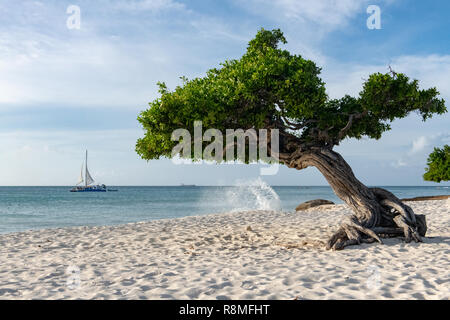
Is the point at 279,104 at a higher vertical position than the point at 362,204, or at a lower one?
higher

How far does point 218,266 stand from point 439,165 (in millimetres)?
26273

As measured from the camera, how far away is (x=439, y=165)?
28672 mm

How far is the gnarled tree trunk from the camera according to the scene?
35.4 ft

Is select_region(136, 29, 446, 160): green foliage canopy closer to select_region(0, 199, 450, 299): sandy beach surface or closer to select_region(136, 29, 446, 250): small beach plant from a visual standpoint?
select_region(136, 29, 446, 250): small beach plant

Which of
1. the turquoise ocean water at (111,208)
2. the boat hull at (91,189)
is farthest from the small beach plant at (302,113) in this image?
the boat hull at (91,189)

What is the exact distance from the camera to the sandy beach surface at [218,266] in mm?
6000

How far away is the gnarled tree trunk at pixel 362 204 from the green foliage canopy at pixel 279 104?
0.46 meters

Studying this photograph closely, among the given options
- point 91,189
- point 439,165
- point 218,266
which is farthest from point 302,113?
point 91,189

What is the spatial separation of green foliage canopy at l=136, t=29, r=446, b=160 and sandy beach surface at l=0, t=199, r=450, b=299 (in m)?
2.86

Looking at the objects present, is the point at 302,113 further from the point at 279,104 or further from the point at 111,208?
the point at 111,208

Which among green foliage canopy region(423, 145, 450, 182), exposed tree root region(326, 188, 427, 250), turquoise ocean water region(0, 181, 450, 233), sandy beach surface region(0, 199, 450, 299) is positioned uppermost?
green foliage canopy region(423, 145, 450, 182)

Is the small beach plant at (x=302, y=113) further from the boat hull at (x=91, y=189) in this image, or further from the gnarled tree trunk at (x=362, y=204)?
the boat hull at (x=91, y=189)

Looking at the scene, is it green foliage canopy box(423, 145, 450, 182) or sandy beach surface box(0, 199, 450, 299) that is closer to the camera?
sandy beach surface box(0, 199, 450, 299)

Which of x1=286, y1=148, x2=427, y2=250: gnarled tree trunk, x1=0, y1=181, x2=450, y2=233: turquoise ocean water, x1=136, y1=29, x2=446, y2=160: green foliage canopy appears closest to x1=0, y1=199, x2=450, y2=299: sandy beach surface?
x1=286, y1=148, x2=427, y2=250: gnarled tree trunk
